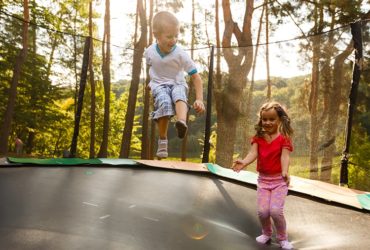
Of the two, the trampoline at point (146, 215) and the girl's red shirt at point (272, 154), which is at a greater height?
the girl's red shirt at point (272, 154)

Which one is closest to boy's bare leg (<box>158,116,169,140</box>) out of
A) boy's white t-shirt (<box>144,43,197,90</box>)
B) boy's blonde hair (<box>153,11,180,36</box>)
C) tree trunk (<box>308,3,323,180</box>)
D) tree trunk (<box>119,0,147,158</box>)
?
boy's white t-shirt (<box>144,43,197,90</box>)

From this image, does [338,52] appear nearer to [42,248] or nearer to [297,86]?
[297,86]

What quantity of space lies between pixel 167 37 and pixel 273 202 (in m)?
1.16

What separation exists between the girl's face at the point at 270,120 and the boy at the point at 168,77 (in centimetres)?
52

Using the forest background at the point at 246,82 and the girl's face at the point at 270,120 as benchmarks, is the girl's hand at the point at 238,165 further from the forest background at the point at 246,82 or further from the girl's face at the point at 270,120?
the forest background at the point at 246,82

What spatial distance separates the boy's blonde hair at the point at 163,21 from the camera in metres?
2.15

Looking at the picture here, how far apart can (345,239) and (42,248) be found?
1.25m

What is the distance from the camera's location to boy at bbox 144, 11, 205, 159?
7.11 feet

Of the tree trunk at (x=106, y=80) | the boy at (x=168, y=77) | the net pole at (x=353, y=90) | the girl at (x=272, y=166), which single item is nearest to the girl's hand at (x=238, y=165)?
the girl at (x=272, y=166)

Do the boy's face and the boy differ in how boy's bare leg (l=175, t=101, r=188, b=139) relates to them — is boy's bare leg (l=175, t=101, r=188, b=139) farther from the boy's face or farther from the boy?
the boy's face

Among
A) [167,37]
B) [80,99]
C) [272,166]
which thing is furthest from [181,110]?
[80,99]

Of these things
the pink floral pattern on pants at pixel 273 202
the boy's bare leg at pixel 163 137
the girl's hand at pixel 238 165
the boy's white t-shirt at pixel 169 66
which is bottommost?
the pink floral pattern on pants at pixel 273 202

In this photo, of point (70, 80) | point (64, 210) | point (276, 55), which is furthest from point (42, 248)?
point (70, 80)

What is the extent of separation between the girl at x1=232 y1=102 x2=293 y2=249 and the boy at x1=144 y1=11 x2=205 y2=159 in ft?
1.73
